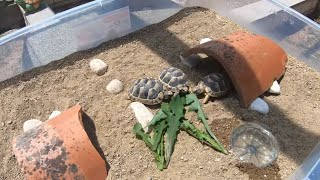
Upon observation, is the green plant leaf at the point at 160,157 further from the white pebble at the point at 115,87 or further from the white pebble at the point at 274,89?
the white pebble at the point at 274,89

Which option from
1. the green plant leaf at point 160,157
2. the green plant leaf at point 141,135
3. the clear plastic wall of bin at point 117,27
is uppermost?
the clear plastic wall of bin at point 117,27

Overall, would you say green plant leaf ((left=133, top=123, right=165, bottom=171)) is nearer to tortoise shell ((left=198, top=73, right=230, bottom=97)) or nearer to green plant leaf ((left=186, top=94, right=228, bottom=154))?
green plant leaf ((left=186, top=94, right=228, bottom=154))

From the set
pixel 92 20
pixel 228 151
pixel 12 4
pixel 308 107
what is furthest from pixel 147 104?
pixel 12 4

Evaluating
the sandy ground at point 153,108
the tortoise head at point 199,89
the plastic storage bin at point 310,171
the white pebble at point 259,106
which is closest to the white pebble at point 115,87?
the sandy ground at point 153,108

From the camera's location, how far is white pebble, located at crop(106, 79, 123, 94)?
2.17 m

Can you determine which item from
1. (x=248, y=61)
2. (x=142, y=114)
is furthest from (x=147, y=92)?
(x=248, y=61)

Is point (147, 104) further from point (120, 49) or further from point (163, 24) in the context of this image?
point (163, 24)

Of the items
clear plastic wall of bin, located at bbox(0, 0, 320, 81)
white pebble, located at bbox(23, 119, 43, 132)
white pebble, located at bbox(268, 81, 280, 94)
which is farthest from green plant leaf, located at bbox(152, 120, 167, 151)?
clear plastic wall of bin, located at bbox(0, 0, 320, 81)

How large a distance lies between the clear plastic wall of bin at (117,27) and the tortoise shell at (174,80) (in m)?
0.56

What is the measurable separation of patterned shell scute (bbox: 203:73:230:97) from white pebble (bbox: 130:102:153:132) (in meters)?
0.34

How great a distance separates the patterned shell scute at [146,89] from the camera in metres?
2.05

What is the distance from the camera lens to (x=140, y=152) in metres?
1.90

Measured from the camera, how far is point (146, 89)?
206 centimetres

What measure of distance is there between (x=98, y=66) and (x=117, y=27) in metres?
0.38
